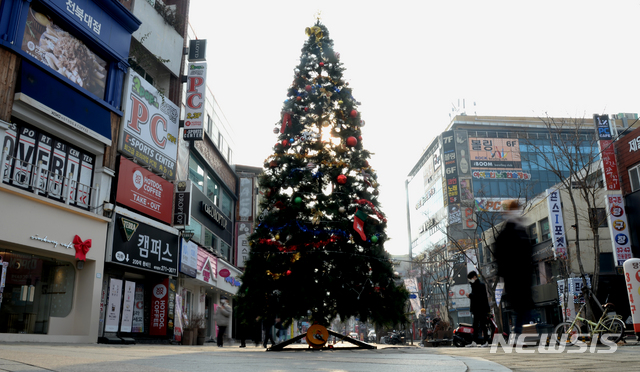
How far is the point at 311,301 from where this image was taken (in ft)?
34.3

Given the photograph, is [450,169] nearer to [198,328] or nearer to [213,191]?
[213,191]

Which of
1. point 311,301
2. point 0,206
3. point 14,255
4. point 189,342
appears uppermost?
point 0,206

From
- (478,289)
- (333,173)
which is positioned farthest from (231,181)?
(478,289)

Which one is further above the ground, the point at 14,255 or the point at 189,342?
the point at 14,255

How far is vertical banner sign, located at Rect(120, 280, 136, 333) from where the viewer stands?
16688 millimetres

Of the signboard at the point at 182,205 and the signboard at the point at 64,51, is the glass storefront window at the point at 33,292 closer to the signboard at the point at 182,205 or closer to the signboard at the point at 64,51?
the signboard at the point at 64,51

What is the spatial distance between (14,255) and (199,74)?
11.9 meters

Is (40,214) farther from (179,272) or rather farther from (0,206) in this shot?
(179,272)

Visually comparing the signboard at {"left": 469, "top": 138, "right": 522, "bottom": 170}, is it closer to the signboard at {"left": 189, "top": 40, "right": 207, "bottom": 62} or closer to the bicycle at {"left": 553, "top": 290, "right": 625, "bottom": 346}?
the signboard at {"left": 189, "top": 40, "right": 207, "bottom": 62}

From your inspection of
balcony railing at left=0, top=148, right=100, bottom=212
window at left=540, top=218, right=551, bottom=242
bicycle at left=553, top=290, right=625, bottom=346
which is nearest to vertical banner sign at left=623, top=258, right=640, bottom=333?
bicycle at left=553, top=290, right=625, bottom=346

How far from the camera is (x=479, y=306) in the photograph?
10664mm

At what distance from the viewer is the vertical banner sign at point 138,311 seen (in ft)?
58.1

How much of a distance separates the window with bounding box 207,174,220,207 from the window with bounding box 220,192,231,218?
980 mm

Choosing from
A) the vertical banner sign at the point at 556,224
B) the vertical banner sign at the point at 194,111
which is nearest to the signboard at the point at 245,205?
the vertical banner sign at the point at 194,111
